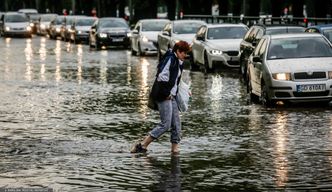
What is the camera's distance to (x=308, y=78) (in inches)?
736

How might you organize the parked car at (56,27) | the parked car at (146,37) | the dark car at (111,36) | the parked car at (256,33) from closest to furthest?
the parked car at (256,33), the parked car at (146,37), the dark car at (111,36), the parked car at (56,27)

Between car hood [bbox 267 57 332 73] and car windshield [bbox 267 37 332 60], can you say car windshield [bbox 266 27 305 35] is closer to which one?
car windshield [bbox 267 37 332 60]

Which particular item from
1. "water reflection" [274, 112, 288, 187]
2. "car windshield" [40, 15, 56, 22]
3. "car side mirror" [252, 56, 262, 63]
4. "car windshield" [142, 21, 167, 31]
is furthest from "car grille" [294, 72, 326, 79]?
"car windshield" [40, 15, 56, 22]

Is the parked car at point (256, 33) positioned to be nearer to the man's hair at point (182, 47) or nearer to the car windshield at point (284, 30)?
the car windshield at point (284, 30)

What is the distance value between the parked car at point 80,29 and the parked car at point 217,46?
25918mm

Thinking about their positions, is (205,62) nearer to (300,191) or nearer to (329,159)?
(329,159)

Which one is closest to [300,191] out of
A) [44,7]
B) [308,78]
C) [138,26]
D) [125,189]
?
[125,189]

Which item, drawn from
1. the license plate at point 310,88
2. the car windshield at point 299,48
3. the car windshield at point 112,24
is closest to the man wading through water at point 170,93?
the license plate at point 310,88

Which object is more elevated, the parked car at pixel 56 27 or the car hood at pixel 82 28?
the car hood at pixel 82 28

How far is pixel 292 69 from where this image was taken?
61.7 feet

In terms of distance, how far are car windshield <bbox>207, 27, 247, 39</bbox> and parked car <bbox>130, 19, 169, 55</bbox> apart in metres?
9.79

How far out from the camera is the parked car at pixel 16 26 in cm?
6738

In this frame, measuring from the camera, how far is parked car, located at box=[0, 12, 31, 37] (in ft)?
221

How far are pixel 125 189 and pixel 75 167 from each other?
5.54 feet
